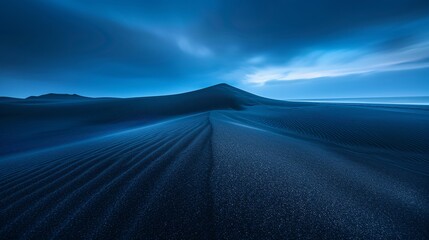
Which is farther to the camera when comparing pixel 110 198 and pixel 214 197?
pixel 110 198

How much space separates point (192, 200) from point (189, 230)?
304 millimetres

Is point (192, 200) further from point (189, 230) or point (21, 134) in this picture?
point (21, 134)

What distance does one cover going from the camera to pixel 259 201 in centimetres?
145

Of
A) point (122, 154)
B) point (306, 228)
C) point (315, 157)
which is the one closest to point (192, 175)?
point (306, 228)

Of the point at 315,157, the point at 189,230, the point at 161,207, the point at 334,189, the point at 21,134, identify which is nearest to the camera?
the point at 189,230

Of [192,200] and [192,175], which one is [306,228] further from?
[192,175]

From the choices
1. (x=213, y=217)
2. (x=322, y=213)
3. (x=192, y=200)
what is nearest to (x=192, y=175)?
(x=192, y=200)

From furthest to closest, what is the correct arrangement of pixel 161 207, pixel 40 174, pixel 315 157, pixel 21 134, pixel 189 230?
pixel 21 134, pixel 315 157, pixel 40 174, pixel 161 207, pixel 189 230

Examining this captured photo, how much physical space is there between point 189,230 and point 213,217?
197 millimetres

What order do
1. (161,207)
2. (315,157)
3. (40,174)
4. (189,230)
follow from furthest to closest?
(315,157) → (40,174) → (161,207) → (189,230)

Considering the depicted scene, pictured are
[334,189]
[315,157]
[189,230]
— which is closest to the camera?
[189,230]

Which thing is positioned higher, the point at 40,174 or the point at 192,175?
the point at 192,175

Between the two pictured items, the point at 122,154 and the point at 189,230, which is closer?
the point at 189,230

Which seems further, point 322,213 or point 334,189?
point 334,189
